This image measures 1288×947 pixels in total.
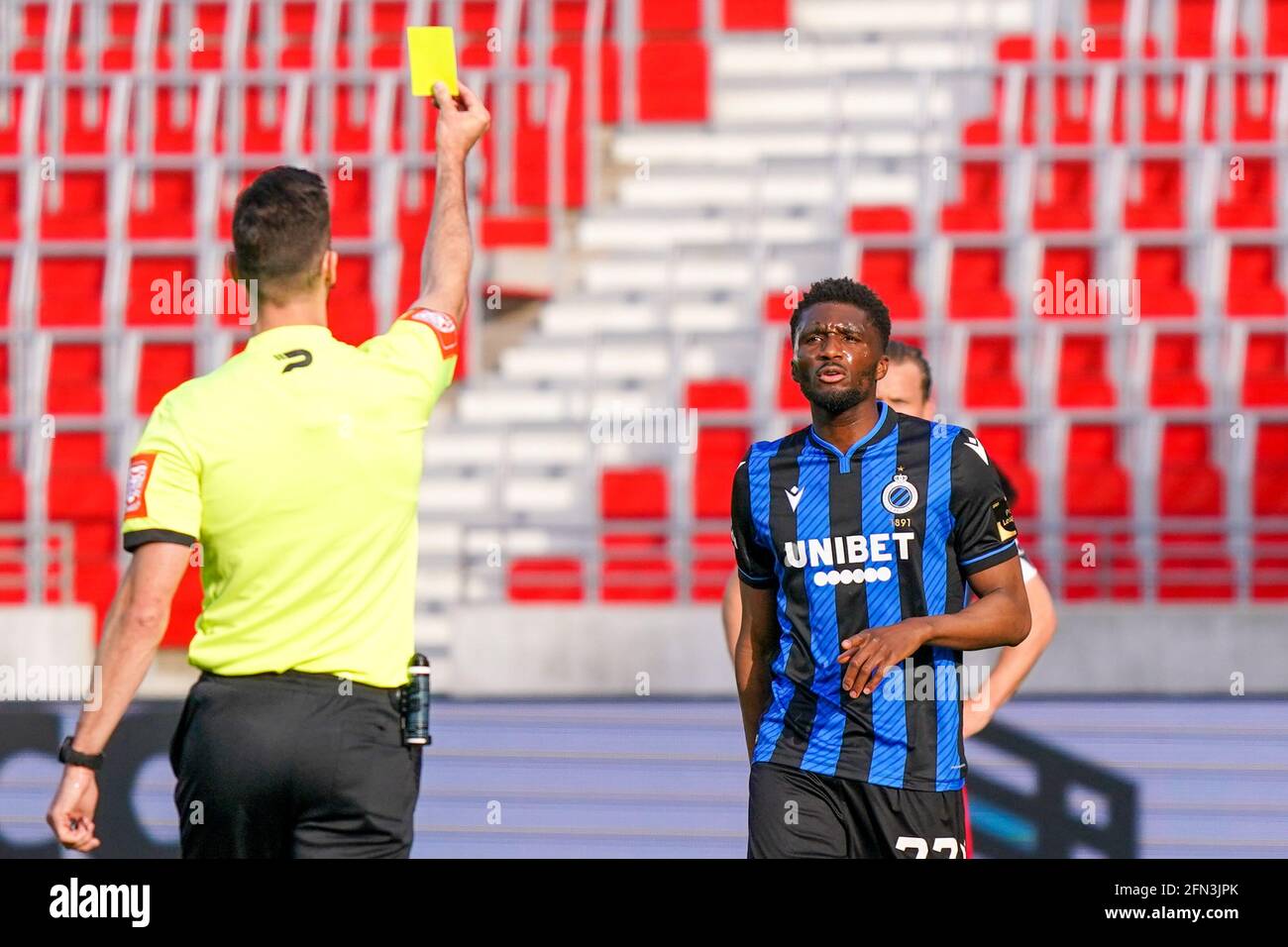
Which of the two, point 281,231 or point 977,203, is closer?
point 281,231

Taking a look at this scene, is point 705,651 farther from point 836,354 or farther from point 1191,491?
point 836,354

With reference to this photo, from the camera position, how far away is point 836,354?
3.31 metres

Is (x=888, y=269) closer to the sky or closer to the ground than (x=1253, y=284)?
closer to the sky

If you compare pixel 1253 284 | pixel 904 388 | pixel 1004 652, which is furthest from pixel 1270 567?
pixel 904 388

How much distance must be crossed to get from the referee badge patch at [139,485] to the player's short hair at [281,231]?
35cm

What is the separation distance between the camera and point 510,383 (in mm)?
10352

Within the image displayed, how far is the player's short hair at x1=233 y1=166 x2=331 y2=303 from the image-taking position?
2.88 meters

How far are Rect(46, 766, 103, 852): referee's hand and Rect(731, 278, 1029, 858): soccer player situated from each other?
123 centimetres

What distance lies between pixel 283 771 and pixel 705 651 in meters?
5.64

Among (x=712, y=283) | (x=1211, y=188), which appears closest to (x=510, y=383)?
(x=712, y=283)

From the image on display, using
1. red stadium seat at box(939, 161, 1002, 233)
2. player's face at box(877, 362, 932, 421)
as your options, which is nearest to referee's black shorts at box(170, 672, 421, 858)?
player's face at box(877, 362, 932, 421)

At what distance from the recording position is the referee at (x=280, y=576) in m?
2.79

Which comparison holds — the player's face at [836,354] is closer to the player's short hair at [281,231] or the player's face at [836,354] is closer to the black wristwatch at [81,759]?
the player's short hair at [281,231]
